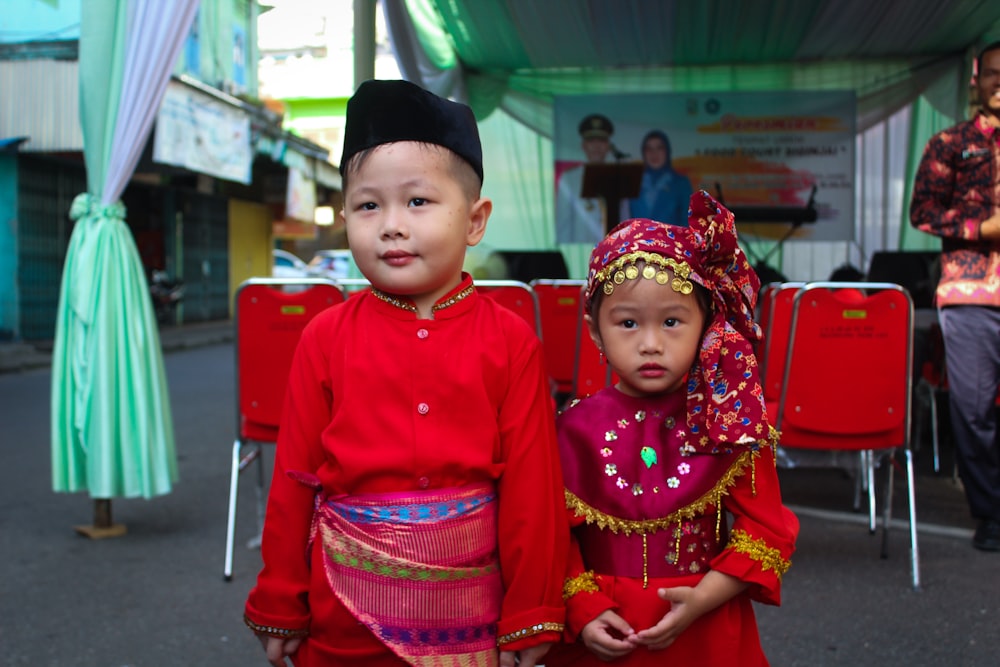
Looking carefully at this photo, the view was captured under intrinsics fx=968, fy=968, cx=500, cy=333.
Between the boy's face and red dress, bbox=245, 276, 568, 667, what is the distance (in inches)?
3.5

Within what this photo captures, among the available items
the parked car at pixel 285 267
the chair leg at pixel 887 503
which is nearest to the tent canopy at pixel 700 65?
the chair leg at pixel 887 503

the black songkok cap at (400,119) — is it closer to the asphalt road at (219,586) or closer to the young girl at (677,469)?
the young girl at (677,469)

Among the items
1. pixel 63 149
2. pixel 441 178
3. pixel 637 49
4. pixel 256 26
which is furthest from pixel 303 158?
pixel 441 178

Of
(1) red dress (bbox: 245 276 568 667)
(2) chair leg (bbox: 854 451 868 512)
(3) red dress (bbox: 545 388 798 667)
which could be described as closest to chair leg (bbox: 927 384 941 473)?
(2) chair leg (bbox: 854 451 868 512)

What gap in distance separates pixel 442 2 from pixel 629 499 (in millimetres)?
6332

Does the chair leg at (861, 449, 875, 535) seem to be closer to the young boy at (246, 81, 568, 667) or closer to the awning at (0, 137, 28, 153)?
the young boy at (246, 81, 568, 667)

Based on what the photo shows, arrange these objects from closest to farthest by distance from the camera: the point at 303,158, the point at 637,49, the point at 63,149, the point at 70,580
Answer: the point at 70,580, the point at 637,49, the point at 63,149, the point at 303,158

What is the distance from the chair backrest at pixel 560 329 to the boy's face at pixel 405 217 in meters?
3.65

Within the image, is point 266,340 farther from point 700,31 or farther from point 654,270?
point 700,31

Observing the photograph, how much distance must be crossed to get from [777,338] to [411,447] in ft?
9.55

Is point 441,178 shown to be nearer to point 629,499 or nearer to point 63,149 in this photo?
point 629,499

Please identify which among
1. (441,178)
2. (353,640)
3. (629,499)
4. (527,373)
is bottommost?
(353,640)

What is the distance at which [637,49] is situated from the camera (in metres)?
8.70

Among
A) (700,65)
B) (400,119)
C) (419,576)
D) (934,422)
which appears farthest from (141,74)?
(700,65)
